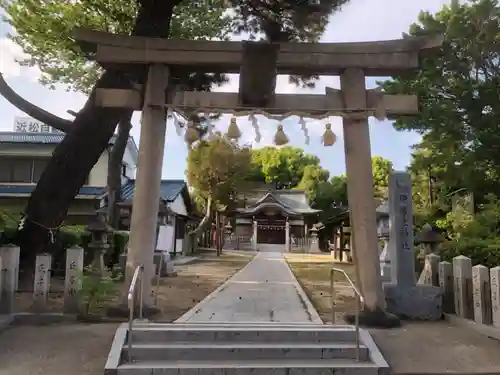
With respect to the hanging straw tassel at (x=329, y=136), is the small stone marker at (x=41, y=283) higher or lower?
lower

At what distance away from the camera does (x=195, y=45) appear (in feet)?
26.0

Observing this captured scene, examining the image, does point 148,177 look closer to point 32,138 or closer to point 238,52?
point 238,52

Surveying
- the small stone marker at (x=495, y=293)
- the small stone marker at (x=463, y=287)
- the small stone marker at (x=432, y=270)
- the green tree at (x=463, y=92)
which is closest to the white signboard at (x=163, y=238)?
the small stone marker at (x=432, y=270)

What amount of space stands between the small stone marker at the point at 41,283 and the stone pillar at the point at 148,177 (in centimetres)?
155

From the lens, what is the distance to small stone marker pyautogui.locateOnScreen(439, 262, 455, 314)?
9055mm

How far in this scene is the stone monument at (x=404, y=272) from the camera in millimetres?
8680

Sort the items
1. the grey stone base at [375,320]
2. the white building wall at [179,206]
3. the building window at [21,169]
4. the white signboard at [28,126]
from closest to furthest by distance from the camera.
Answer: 1. the grey stone base at [375,320]
2. the building window at [21,169]
3. the white building wall at [179,206]
4. the white signboard at [28,126]

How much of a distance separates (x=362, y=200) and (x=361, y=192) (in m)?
0.14

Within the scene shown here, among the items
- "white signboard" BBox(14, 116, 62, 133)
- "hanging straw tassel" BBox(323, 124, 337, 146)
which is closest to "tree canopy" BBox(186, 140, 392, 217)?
"hanging straw tassel" BBox(323, 124, 337, 146)

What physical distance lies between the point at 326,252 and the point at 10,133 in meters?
28.0

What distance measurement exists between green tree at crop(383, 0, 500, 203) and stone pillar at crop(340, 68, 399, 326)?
922 centimetres

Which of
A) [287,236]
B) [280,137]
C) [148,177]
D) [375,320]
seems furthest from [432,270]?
[287,236]

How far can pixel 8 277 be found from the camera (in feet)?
25.8

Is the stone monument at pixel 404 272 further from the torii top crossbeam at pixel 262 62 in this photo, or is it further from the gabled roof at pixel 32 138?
the gabled roof at pixel 32 138
